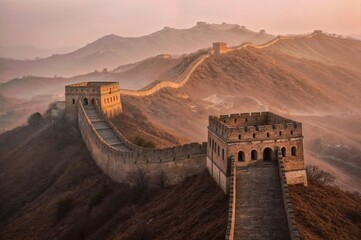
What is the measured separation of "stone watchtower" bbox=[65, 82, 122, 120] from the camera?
184ft

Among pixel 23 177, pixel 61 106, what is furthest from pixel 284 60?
pixel 23 177

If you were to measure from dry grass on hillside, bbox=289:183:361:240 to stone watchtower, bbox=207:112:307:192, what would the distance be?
1.36 metres

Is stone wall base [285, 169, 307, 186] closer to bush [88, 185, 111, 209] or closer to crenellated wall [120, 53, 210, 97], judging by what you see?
bush [88, 185, 111, 209]

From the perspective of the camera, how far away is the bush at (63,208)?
40781 millimetres

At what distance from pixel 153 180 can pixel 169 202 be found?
493 cm

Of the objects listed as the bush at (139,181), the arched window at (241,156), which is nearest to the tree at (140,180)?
the bush at (139,181)


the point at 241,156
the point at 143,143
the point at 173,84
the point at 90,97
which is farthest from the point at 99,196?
the point at 173,84

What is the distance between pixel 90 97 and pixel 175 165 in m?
24.5

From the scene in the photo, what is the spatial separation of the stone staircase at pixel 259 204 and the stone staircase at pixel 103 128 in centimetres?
1969

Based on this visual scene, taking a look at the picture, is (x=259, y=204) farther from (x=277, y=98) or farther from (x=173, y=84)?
(x=277, y=98)

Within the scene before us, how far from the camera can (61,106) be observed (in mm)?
65250

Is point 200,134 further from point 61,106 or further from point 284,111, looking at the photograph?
point 284,111

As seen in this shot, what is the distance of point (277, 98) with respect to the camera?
335 ft

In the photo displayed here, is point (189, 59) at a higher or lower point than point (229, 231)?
higher
